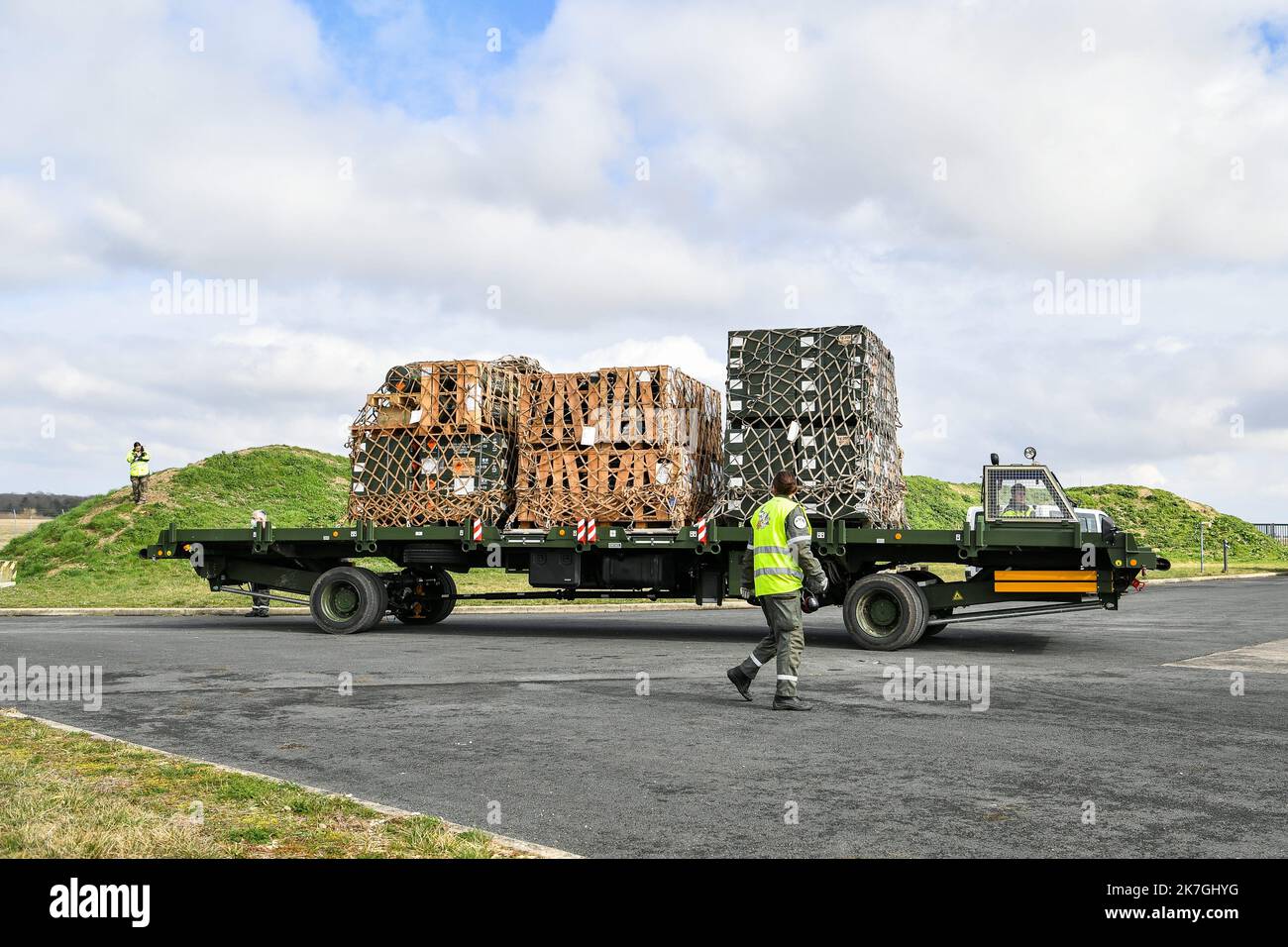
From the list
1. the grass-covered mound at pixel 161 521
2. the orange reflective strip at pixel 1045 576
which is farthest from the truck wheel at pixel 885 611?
the grass-covered mound at pixel 161 521

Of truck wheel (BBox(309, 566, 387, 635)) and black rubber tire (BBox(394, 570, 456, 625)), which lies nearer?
truck wheel (BBox(309, 566, 387, 635))

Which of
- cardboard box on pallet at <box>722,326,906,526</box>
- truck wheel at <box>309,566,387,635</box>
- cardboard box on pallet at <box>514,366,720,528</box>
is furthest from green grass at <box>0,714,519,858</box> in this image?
truck wheel at <box>309,566,387,635</box>

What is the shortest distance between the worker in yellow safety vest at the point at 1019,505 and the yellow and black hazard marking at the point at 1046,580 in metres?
0.71

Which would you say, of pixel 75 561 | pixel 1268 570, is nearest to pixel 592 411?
pixel 75 561

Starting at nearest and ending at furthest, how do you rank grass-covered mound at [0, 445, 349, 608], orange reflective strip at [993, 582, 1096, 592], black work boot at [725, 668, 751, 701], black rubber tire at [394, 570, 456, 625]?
1. black work boot at [725, 668, 751, 701]
2. orange reflective strip at [993, 582, 1096, 592]
3. black rubber tire at [394, 570, 456, 625]
4. grass-covered mound at [0, 445, 349, 608]

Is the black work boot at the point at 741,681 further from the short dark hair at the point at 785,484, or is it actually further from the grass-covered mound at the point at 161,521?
the grass-covered mound at the point at 161,521

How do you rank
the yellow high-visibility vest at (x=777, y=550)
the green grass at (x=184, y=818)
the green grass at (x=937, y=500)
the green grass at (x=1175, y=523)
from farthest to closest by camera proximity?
the green grass at (x=1175, y=523) → the green grass at (x=937, y=500) → the yellow high-visibility vest at (x=777, y=550) → the green grass at (x=184, y=818)

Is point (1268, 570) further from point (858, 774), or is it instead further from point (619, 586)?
point (858, 774)

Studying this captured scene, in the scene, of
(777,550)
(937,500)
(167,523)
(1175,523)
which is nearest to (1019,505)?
(777,550)

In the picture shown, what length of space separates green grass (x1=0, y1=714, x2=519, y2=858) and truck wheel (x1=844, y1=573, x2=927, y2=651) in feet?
29.4

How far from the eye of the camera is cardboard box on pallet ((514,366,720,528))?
15062 mm

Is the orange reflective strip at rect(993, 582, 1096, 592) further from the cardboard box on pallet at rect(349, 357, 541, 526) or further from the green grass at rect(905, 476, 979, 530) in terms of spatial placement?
the green grass at rect(905, 476, 979, 530)

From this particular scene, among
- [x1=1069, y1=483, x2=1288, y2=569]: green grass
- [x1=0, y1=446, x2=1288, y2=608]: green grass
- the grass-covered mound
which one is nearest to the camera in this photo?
[x1=0, y1=446, x2=1288, y2=608]: green grass

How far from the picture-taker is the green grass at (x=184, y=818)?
492cm
